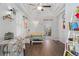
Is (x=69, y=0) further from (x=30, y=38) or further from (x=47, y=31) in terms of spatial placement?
(x=30, y=38)

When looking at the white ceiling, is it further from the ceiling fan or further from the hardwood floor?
the hardwood floor

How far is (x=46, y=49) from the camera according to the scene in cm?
159

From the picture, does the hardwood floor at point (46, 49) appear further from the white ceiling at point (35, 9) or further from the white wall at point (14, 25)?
the white ceiling at point (35, 9)

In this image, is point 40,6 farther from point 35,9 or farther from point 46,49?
point 46,49

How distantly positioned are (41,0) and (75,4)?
36 cm

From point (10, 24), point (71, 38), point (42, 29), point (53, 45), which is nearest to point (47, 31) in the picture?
point (42, 29)

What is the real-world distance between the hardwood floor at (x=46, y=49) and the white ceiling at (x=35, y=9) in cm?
29

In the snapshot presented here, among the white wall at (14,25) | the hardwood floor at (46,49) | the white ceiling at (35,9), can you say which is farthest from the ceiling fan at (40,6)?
the hardwood floor at (46,49)

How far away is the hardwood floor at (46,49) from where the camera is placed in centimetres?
158

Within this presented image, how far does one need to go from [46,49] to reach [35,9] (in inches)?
17.6

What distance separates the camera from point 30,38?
1.59m

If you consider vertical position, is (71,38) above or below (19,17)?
below

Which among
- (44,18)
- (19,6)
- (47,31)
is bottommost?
(47,31)

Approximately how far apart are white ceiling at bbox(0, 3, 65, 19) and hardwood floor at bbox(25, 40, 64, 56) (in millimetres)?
292
